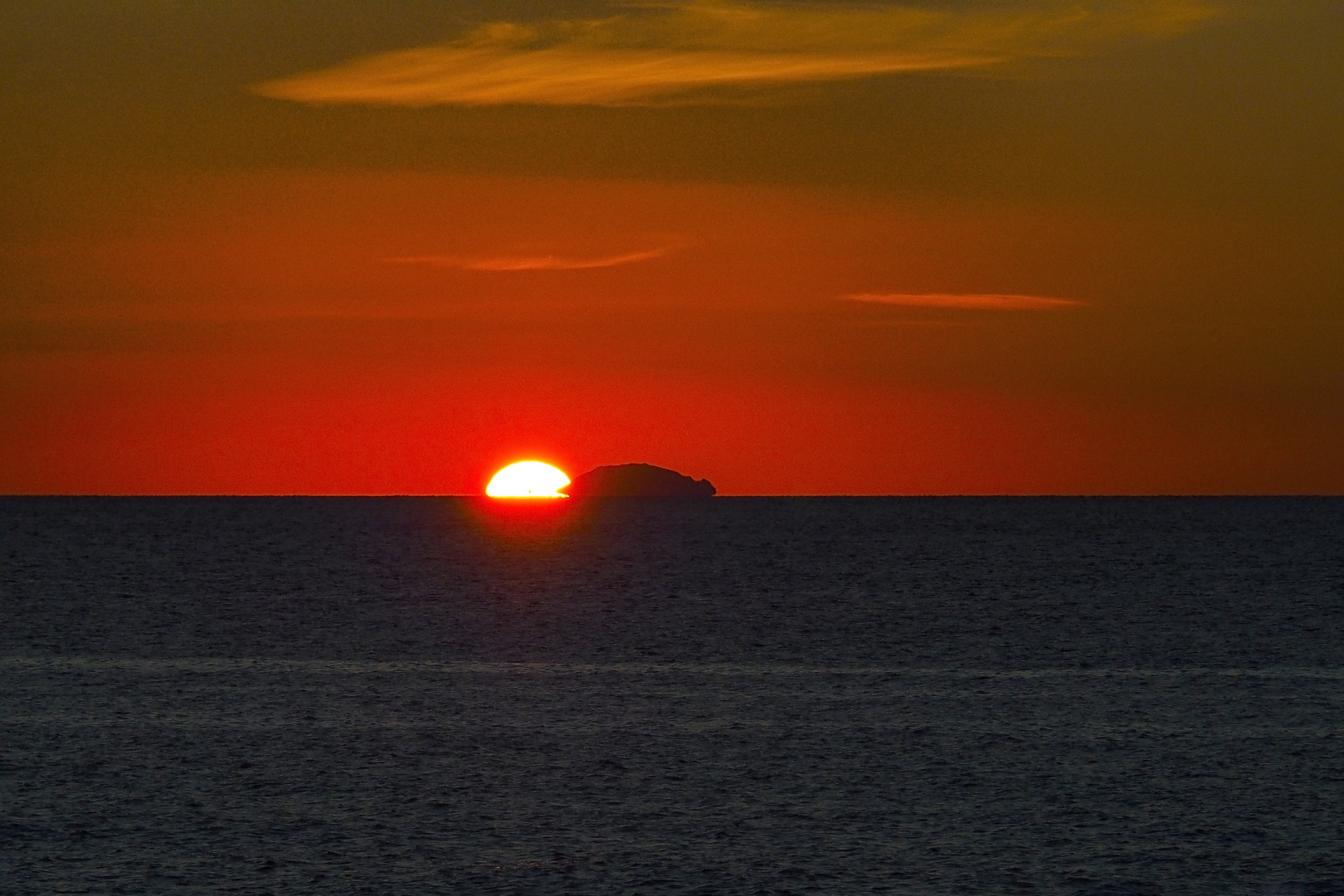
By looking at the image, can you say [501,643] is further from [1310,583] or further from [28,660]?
[1310,583]

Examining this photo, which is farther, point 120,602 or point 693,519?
point 693,519

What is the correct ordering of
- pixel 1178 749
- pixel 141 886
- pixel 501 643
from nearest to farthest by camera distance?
pixel 141 886 < pixel 1178 749 < pixel 501 643

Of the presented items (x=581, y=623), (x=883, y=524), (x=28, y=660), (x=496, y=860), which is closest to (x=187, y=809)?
(x=496, y=860)

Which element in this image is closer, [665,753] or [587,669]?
[665,753]

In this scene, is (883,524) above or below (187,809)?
above

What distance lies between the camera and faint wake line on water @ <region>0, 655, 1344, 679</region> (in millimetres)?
30172

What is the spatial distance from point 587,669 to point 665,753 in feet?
42.1

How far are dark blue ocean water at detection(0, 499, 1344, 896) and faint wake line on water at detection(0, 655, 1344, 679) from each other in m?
0.21

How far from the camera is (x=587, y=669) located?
31062 millimetres

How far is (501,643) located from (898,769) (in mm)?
23056

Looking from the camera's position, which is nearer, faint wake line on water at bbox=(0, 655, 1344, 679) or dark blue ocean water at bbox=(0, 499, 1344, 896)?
dark blue ocean water at bbox=(0, 499, 1344, 896)

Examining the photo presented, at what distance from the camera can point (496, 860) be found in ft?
42.6

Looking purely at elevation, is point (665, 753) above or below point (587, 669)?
below

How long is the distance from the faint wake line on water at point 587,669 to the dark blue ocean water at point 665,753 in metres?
0.21
